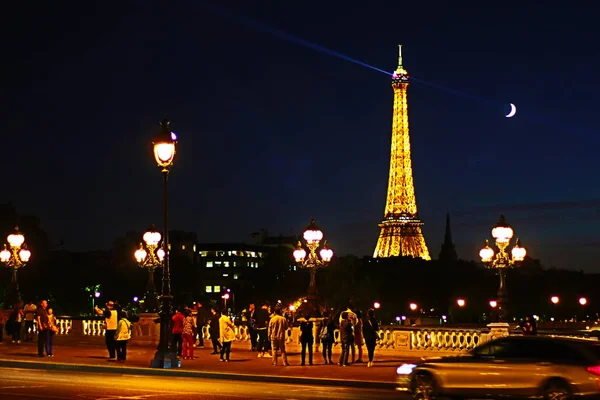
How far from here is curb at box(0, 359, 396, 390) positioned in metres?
25.7

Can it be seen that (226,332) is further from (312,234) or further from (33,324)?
(33,324)

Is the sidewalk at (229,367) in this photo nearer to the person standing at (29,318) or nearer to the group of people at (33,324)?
the group of people at (33,324)

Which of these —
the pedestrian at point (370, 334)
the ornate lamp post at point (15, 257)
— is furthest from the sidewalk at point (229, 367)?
the ornate lamp post at point (15, 257)

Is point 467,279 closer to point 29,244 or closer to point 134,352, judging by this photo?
point 29,244

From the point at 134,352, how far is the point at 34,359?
16.5 ft

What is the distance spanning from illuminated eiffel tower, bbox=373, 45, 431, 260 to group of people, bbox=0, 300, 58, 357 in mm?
97178

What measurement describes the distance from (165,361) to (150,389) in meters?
6.18

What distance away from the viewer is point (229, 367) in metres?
30.6

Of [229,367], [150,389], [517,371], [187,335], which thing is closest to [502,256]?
[187,335]

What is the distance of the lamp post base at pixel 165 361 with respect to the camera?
2984 centimetres

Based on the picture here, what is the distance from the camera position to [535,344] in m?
19.5

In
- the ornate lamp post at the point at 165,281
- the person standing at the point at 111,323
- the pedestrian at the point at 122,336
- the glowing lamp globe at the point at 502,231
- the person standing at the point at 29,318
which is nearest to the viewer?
the ornate lamp post at the point at 165,281

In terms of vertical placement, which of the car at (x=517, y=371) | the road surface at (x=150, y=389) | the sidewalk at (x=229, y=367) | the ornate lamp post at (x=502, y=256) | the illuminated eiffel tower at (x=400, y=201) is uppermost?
the illuminated eiffel tower at (x=400, y=201)

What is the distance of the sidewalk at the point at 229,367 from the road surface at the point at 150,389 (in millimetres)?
734
